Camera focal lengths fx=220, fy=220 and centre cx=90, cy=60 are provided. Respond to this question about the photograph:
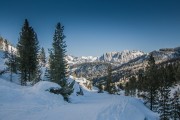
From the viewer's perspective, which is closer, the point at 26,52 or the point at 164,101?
the point at 164,101

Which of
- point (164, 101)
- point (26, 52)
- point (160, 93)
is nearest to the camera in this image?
point (164, 101)

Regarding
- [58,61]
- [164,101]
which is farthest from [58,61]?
[164,101]

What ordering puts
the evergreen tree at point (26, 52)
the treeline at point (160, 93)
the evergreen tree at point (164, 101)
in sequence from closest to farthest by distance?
1. the evergreen tree at point (164, 101)
2. the treeline at point (160, 93)
3. the evergreen tree at point (26, 52)

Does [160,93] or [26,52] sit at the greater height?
[26,52]

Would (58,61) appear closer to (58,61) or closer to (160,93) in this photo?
(58,61)

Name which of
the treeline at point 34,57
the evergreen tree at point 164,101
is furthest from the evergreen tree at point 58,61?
the evergreen tree at point 164,101

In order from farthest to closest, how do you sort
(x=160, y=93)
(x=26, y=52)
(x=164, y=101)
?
(x=160, y=93)
(x=26, y=52)
(x=164, y=101)

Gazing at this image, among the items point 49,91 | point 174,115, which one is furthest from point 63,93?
point 174,115

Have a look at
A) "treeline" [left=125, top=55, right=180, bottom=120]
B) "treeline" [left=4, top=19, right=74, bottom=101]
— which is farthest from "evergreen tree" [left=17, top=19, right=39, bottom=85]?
"treeline" [left=125, top=55, right=180, bottom=120]

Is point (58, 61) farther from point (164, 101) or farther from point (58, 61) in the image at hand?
point (164, 101)

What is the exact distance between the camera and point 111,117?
64.4 ft

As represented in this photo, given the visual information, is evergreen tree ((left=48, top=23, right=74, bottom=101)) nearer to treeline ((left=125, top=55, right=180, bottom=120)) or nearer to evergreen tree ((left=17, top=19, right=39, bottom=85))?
evergreen tree ((left=17, top=19, right=39, bottom=85))

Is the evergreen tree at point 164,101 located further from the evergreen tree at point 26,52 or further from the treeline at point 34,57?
the evergreen tree at point 26,52

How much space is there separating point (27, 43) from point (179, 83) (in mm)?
71128
